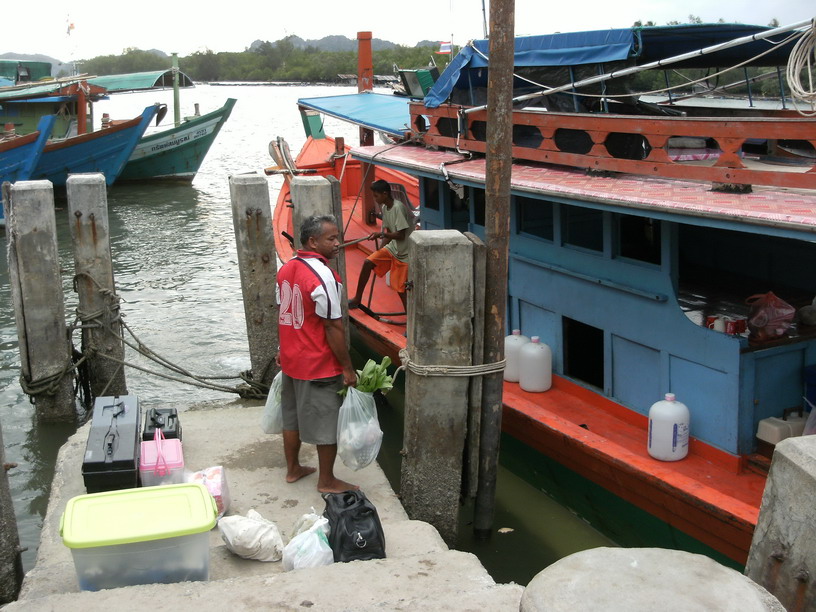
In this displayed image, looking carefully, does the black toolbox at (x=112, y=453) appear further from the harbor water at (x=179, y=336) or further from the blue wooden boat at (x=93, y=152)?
the blue wooden boat at (x=93, y=152)

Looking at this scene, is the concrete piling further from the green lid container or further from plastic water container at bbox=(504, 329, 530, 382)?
plastic water container at bbox=(504, 329, 530, 382)

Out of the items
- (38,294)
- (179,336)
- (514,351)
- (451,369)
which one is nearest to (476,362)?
(451,369)

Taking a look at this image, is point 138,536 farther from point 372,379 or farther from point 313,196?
point 313,196

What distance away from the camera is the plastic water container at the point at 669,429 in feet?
17.0

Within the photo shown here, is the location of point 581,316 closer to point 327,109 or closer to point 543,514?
point 543,514

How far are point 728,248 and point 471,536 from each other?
3286 mm

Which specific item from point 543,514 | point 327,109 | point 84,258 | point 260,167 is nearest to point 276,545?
point 543,514

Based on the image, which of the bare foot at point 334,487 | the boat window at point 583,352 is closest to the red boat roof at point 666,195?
the boat window at point 583,352

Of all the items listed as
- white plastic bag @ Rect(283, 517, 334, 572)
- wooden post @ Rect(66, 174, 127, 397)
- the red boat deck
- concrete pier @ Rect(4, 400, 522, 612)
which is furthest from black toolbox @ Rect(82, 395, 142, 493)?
the red boat deck

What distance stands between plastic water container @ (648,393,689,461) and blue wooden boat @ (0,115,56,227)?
51.5 ft

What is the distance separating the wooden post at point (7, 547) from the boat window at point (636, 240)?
12.6ft

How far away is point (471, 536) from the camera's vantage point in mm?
5691

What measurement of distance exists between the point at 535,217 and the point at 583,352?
3.51 feet

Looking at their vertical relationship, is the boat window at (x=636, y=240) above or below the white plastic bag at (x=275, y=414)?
above
